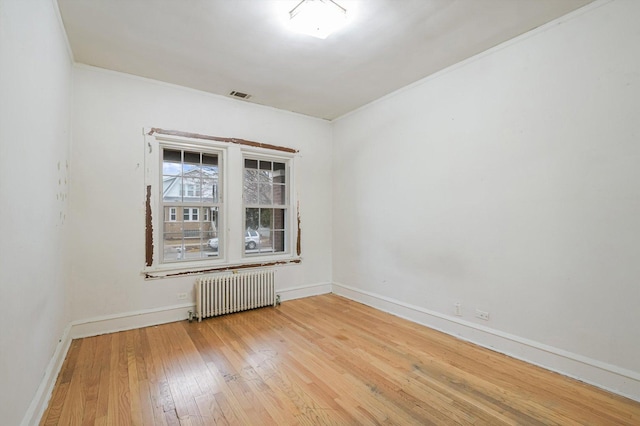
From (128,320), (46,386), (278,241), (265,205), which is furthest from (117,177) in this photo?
(278,241)

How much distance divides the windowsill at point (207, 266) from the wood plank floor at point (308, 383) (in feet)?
2.18

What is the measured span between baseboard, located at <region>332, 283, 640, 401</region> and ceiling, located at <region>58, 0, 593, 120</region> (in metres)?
2.87

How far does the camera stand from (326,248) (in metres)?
5.10

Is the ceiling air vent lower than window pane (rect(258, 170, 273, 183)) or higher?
higher

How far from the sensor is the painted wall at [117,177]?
322 cm

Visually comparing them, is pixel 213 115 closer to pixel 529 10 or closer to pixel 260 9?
pixel 260 9

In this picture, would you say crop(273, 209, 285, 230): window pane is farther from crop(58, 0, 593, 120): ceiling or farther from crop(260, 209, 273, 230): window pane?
crop(58, 0, 593, 120): ceiling

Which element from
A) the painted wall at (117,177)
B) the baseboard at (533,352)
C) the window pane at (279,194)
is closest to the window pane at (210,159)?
the painted wall at (117,177)

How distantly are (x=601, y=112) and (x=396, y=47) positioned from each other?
1.82 m

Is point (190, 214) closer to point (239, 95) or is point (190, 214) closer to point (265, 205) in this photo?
point (265, 205)

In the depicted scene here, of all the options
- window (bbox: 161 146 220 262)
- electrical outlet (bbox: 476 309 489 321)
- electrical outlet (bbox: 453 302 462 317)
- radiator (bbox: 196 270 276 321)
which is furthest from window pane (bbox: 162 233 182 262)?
electrical outlet (bbox: 476 309 489 321)

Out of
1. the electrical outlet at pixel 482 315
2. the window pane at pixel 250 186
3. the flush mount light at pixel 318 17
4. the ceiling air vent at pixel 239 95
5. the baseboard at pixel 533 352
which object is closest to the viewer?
the baseboard at pixel 533 352

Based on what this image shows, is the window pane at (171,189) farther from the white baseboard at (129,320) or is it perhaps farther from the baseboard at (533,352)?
the baseboard at (533,352)

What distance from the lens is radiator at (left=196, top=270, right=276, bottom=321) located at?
3.75 m
